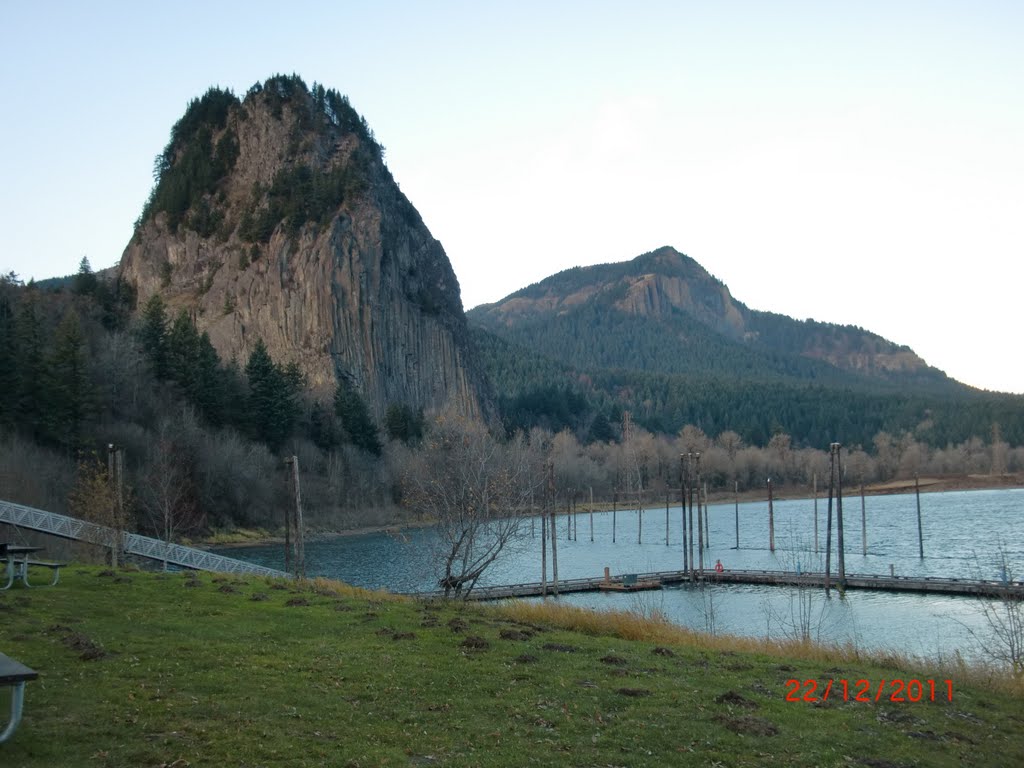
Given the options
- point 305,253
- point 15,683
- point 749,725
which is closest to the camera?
point 15,683

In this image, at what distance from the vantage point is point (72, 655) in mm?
11859

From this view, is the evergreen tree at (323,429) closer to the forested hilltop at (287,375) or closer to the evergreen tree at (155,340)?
the forested hilltop at (287,375)

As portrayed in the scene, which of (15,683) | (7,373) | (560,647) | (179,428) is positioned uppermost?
(7,373)

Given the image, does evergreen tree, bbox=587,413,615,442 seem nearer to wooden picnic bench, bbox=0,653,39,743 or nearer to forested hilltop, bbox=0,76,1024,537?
forested hilltop, bbox=0,76,1024,537

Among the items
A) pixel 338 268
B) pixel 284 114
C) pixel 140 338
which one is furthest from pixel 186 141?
pixel 140 338

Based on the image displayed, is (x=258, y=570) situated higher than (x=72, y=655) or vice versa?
(x=72, y=655)

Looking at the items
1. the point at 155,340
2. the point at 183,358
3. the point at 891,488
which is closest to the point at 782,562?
the point at 183,358

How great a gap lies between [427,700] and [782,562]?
53.9 m

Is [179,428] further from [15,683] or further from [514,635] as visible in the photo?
[15,683]

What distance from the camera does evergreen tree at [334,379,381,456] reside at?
100812mm

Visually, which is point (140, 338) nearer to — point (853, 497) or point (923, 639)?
point (923, 639)

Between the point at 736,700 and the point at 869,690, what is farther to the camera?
the point at 869,690

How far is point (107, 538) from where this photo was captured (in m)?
32.7

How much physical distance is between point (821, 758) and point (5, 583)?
1665cm
